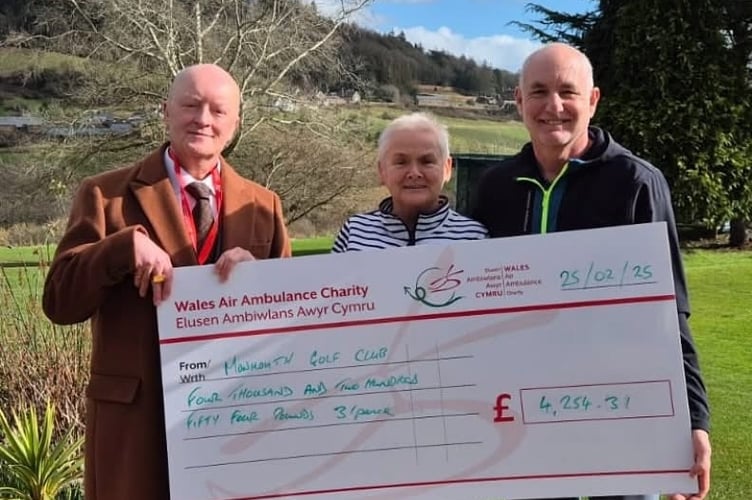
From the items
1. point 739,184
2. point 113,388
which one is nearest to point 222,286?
point 113,388

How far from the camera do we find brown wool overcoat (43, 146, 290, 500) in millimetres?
2426

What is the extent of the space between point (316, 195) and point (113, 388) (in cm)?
2270

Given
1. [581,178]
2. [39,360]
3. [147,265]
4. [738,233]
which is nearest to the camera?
[147,265]

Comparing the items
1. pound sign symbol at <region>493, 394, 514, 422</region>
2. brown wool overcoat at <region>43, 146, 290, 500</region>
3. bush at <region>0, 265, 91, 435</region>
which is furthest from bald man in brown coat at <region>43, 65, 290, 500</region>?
bush at <region>0, 265, 91, 435</region>

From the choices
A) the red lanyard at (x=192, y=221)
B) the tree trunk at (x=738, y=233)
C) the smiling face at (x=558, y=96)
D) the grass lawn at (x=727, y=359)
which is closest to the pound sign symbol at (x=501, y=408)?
the smiling face at (x=558, y=96)

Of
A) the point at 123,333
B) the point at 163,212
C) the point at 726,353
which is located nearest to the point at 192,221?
the point at 163,212

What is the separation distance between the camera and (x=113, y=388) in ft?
7.95

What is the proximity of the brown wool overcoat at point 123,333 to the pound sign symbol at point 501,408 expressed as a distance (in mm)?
1063

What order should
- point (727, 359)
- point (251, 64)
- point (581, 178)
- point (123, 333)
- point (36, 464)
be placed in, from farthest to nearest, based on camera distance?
point (251, 64) < point (727, 359) < point (36, 464) < point (581, 178) < point (123, 333)

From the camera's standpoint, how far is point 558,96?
253 cm

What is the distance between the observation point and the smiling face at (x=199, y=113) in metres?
2.50

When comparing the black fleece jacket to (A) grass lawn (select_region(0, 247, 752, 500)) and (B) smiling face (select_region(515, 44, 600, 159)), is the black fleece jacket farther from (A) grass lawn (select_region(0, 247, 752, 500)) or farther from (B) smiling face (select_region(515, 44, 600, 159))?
(A) grass lawn (select_region(0, 247, 752, 500))

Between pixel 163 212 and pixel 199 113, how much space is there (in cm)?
33

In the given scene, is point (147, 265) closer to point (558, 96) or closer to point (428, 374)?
point (428, 374)
